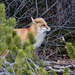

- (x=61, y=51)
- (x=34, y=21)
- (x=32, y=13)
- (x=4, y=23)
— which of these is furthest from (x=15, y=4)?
(x=4, y=23)

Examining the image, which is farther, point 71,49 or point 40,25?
point 40,25

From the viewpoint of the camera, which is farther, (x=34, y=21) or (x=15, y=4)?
(x=15, y=4)

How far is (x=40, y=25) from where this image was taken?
5.16m

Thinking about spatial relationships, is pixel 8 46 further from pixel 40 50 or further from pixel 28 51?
pixel 40 50

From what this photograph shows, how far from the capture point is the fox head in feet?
16.7

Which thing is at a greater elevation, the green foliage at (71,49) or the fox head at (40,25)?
the fox head at (40,25)

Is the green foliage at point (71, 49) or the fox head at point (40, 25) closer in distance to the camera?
the green foliage at point (71, 49)

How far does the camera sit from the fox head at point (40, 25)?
5.10 metres

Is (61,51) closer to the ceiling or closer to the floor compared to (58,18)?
closer to the floor

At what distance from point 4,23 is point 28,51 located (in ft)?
2.01

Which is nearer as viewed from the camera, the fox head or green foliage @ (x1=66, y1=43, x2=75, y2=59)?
green foliage @ (x1=66, y1=43, x2=75, y2=59)

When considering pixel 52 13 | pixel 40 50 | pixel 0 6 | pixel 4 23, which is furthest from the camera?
pixel 52 13

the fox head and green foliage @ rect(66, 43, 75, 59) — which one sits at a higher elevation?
the fox head

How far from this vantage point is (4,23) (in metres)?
3.28
